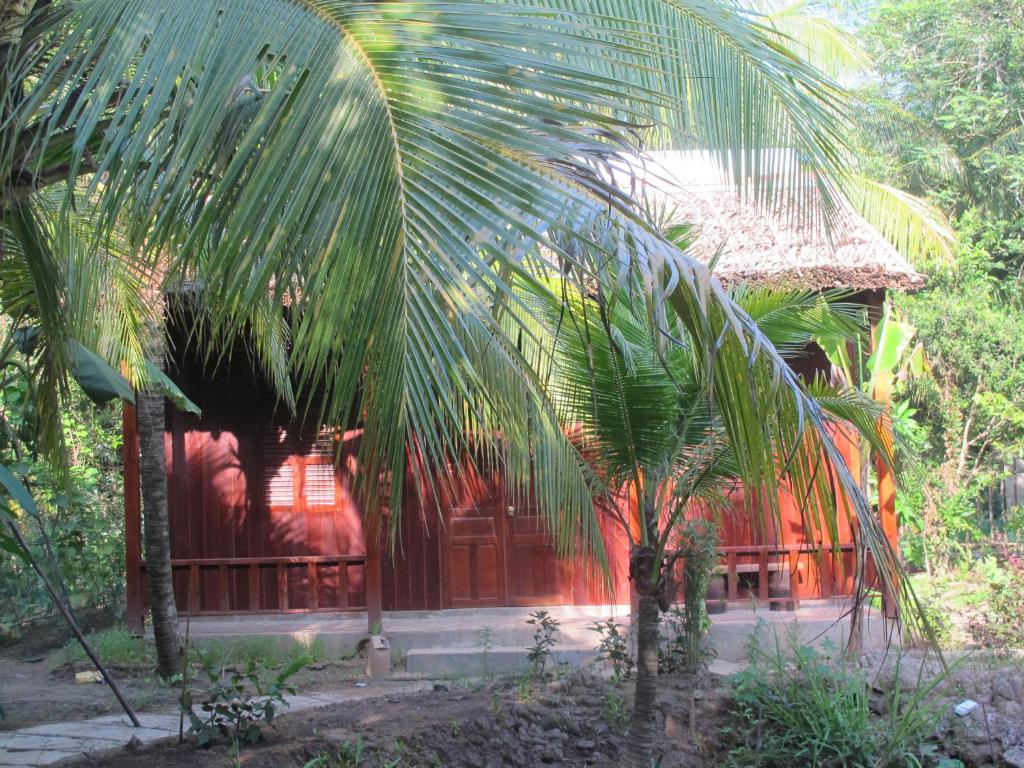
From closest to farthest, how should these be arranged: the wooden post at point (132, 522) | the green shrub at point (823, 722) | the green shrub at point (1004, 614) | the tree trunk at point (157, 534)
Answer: the green shrub at point (823, 722)
the tree trunk at point (157, 534)
the green shrub at point (1004, 614)
the wooden post at point (132, 522)

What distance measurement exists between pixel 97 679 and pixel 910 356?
32.1 feet

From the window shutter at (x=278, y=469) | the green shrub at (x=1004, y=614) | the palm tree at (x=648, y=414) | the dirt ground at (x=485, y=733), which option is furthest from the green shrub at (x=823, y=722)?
the window shutter at (x=278, y=469)

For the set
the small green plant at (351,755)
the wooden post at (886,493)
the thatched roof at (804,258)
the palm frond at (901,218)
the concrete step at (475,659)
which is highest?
the palm frond at (901,218)

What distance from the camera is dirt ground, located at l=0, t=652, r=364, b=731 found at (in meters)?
6.16

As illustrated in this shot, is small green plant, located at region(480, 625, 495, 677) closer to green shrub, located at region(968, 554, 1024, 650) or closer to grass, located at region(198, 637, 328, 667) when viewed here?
grass, located at region(198, 637, 328, 667)

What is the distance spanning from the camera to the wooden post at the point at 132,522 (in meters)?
Result: 8.48

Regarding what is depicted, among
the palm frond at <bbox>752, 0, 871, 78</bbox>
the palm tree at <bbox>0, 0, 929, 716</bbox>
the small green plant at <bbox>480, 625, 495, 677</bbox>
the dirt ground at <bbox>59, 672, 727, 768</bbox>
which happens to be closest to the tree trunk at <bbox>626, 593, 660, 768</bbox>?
the dirt ground at <bbox>59, 672, 727, 768</bbox>

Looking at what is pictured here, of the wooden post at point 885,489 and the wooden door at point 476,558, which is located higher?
the wooden post at point 885,489

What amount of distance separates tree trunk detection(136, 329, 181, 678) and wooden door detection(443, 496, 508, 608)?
3.08m

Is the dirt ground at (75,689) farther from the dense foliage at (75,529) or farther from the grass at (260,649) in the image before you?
the dense foliage at (75,529)

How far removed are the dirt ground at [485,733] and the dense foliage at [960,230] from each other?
6950 millimetres

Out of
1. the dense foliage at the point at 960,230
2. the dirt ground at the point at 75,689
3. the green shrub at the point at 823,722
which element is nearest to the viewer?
the green shrub at the point at 823,722

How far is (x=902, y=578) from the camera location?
2.53 m

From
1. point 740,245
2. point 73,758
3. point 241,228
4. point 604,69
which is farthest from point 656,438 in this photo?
point 740,245
